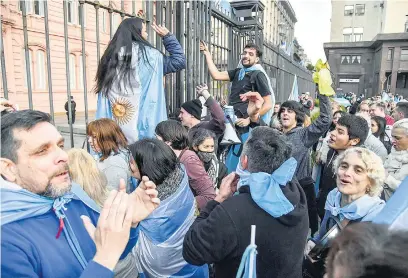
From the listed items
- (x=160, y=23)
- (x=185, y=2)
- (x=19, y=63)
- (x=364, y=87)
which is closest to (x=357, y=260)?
(x=160, y=23)

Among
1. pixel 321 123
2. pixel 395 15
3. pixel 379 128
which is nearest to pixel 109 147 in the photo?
pixel 321 123

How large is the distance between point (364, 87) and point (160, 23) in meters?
43.3

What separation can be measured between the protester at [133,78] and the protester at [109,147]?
0.37m

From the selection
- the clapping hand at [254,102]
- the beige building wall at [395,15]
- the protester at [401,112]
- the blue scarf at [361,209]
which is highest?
the beige building wall at [395,15]

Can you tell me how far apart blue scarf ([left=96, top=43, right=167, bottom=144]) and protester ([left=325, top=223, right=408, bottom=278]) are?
100 inches

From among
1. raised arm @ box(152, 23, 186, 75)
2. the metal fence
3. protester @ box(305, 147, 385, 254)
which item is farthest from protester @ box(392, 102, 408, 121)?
raised arm @ box(152, 23, 186, 75)

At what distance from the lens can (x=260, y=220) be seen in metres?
1.79

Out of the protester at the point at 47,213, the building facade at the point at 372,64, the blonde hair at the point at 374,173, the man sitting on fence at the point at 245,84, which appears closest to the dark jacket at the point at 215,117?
the man sitting on fence at the point at 245,84

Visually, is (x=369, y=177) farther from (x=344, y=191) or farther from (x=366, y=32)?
(x=366, y=32)

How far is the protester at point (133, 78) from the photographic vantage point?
3.03m

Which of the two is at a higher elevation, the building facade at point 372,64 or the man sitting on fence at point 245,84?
the building facade at point 372,64

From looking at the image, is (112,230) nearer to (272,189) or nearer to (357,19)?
(272,189)

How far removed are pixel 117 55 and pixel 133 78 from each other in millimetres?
258

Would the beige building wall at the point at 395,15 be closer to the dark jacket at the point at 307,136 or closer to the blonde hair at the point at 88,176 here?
the dark jacket at the point at 307,136
